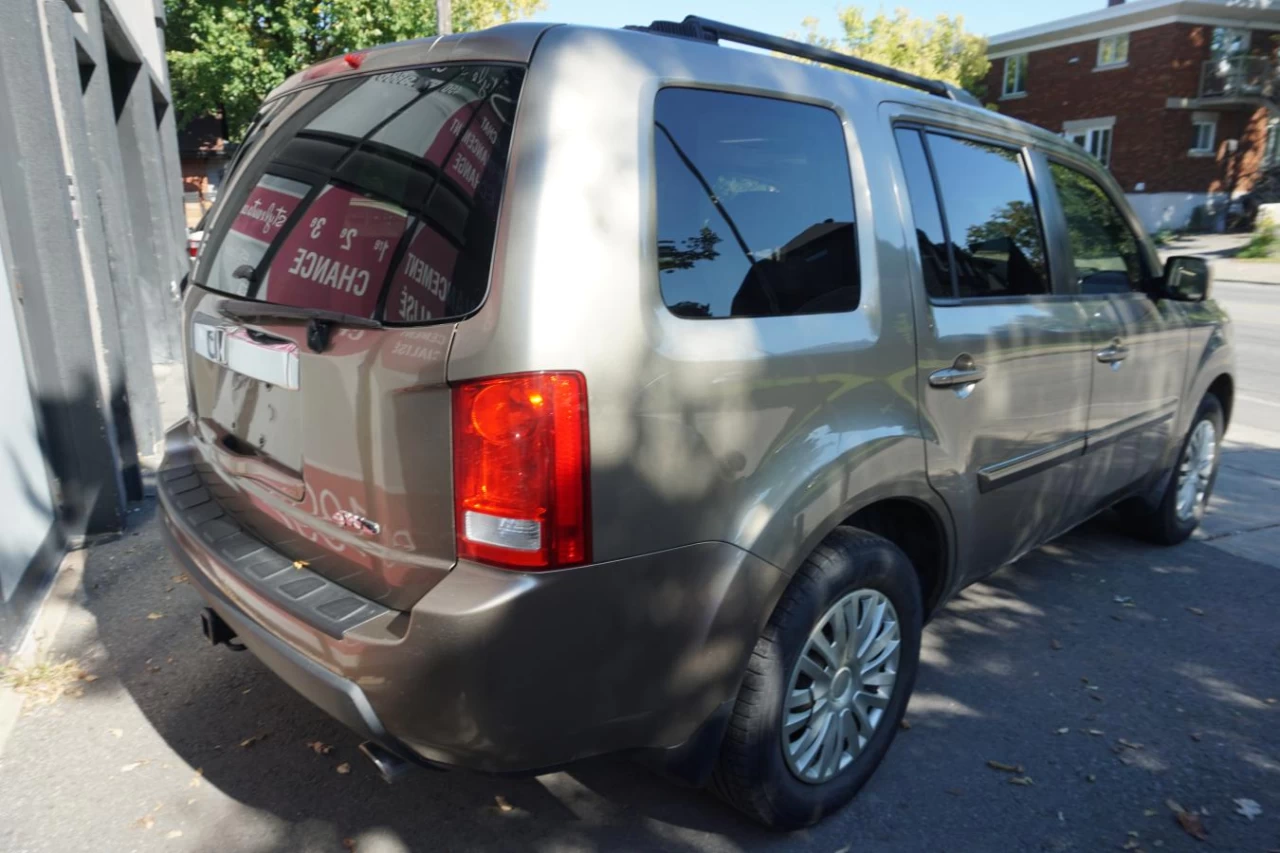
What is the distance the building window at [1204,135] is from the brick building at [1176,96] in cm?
4

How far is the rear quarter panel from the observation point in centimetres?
195

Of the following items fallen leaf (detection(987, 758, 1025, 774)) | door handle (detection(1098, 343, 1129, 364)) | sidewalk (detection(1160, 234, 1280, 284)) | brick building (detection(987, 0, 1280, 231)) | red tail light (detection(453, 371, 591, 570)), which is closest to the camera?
red tail light (detection(453, 371, 591, 570))

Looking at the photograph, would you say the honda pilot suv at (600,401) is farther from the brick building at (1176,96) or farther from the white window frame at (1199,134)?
the white window frame at (1199,134)

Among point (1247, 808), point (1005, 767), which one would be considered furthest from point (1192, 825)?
point (1005, 767)

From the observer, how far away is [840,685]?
8.76ft

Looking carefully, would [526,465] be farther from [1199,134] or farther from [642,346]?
[1199,134]

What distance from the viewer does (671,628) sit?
212 cm

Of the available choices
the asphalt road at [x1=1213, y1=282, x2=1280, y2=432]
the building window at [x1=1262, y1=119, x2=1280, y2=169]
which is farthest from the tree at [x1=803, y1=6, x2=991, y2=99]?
the asphalt road at [x1=1213, y1=282, x2=1280, y2=432]

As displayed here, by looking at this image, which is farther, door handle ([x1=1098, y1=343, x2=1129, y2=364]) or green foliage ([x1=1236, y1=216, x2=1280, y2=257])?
green foliage ([x1=1236, y1=216, x2=1280, y2=257])

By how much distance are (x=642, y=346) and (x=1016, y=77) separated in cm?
4313

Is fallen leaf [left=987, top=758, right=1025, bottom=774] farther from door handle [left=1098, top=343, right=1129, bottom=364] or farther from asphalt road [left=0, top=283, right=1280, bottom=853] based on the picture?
door handle [left=1098, top=343, right=1129, bottom=364]

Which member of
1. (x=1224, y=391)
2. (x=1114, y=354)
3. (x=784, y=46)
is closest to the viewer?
(x=784, y=46)

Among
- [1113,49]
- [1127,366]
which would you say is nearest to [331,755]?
[1127,366]

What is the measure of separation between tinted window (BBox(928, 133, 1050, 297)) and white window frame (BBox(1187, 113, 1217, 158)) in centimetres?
3685
